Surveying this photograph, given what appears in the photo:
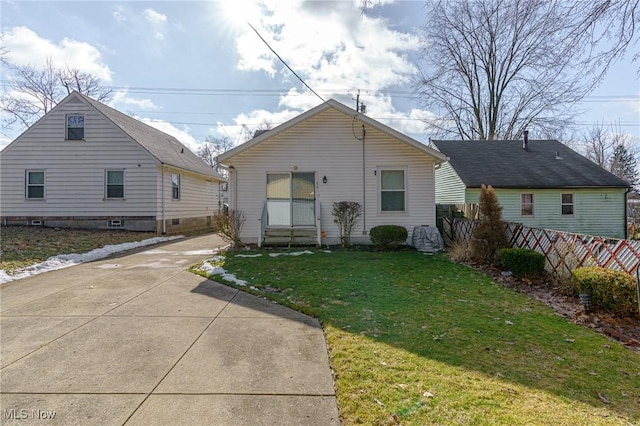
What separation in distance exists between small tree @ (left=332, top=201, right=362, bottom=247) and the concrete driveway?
5.47m

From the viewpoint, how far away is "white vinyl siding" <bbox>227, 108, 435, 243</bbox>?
1079 cm

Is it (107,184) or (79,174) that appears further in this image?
(107,184)

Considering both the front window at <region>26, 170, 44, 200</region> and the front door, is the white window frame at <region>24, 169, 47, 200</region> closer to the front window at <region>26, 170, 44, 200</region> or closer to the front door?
the front window at <region>26, 170, 44, 200</region>

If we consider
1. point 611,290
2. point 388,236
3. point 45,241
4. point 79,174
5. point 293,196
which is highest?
point 79,174

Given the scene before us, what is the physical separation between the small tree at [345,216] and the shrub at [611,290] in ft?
21.1

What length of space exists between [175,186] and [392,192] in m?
11.8

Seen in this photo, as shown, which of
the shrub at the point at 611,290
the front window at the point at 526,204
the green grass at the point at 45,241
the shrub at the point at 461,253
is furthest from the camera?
the front window at the point at 526,204

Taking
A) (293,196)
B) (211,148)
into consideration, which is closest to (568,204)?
(293,196)

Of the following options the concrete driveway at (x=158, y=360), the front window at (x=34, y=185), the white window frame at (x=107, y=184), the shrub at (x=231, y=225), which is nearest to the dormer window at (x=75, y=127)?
the white window frame at (x=107, y=184)

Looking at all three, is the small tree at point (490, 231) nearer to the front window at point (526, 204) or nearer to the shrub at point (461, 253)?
the shrub at point (461, 253)

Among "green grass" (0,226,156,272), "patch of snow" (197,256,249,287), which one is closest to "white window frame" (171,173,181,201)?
"green grass" (0,226,156,272)

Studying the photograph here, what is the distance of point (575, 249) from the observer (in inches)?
246

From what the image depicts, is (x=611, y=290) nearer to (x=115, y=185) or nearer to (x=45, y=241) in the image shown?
(x=45, y=241)

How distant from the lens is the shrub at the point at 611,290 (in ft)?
15.1
